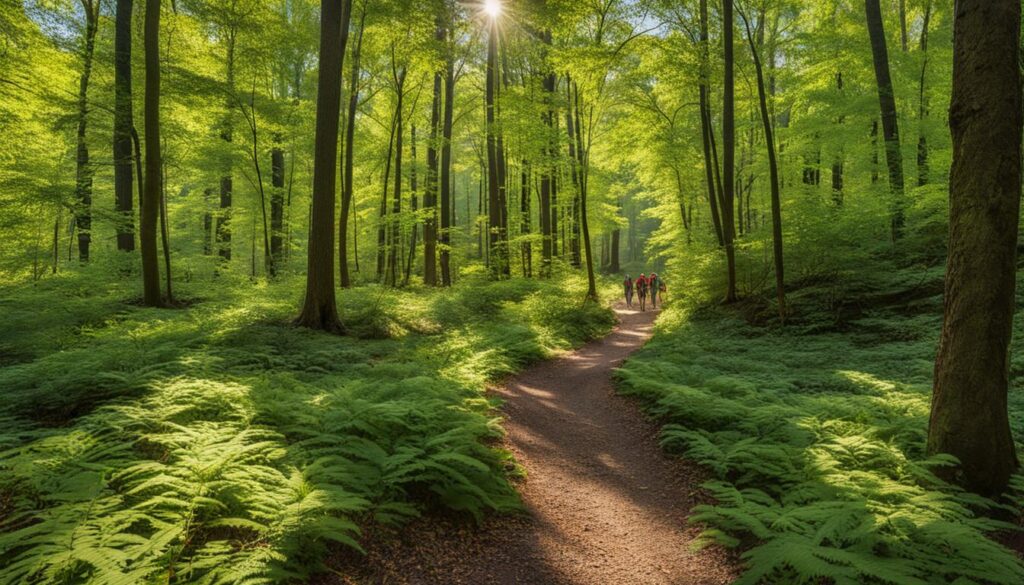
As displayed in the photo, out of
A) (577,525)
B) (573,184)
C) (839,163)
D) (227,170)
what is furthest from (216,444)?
(839,163)

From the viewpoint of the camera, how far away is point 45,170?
47.8 ft

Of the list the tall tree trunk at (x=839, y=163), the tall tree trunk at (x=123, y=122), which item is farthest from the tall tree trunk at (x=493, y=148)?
the tall tree trunk at (x=839, y=163)

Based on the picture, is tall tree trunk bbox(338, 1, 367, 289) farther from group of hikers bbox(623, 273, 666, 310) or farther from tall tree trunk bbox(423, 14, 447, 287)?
group of hikers bbox(623, 273, 666, 310)

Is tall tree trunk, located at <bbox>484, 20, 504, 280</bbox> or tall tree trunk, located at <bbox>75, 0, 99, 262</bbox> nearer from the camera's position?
tall tree trunk, located at <bbox>75, 0, 99, 262</bbox>

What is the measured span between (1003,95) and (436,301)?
1335 cm

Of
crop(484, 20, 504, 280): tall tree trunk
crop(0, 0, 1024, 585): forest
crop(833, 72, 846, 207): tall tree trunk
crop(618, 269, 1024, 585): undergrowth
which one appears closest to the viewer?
crop(618, 269, 1024, 585): undergrowth

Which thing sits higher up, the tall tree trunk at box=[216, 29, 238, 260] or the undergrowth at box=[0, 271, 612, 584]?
the tall tree trunk at box=[216, 29, 238, 260]

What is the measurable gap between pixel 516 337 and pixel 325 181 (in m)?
6.00

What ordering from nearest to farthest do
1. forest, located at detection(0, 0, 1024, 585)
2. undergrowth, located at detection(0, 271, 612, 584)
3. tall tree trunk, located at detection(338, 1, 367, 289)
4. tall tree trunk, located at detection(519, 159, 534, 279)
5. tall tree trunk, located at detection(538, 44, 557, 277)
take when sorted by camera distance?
undergrowth, located at detection(0, 271, 612, 584), forest, located at detection(0, 0, 1024, 585), tall tree trunk, located at detection(338, 1, 367, 289), tall tree trunk, located at detection(538, 44, 557, 277), tall tree trunk, located at detection(519, 159, 534, 279)

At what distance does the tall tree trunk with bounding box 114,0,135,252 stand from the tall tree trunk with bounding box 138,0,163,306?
1621 millimetres

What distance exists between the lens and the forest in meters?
3.50

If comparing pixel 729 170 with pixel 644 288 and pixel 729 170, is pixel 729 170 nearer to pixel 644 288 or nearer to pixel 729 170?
pixel 729 170

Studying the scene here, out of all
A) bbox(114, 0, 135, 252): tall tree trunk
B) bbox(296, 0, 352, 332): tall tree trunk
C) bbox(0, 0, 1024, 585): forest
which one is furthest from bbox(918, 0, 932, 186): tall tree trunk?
bbox(114, 0, 135, 252): tall tree trunk

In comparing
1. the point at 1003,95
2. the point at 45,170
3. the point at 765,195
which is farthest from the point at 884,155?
the point at 45,170
